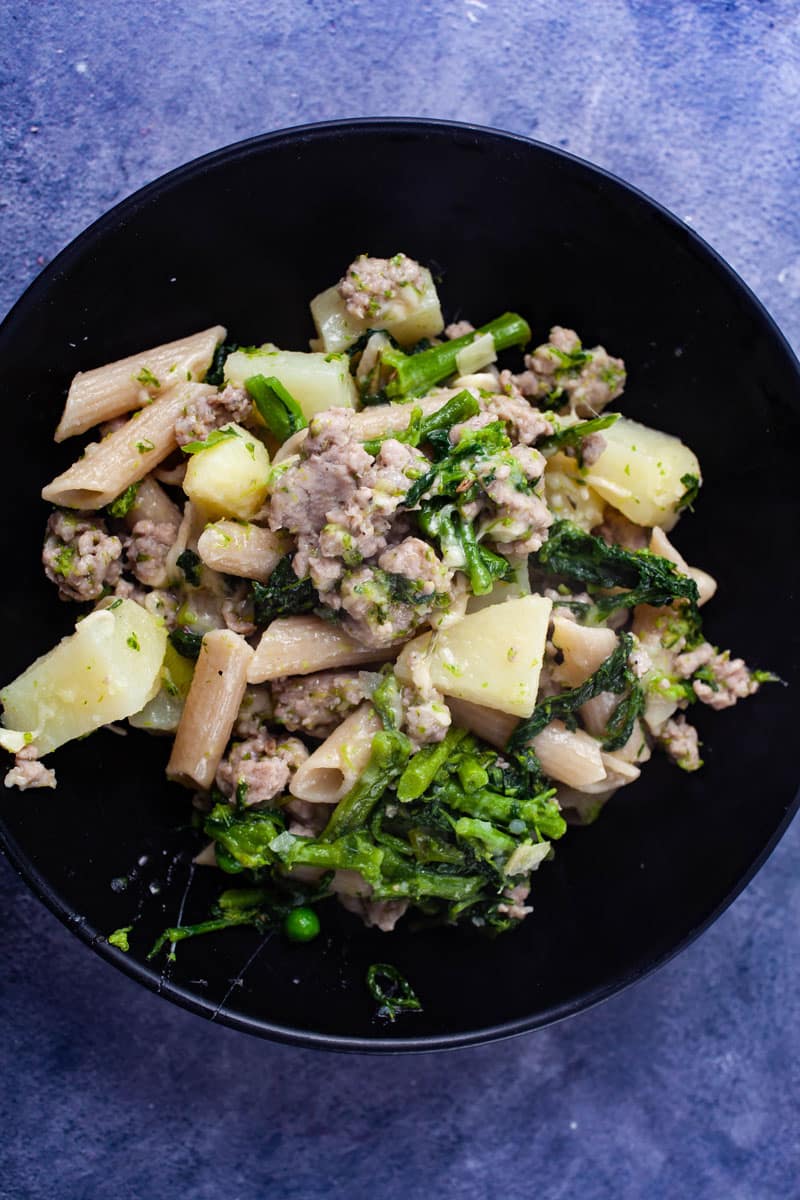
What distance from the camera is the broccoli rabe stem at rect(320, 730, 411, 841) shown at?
2.54 meters

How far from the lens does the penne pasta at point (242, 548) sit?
2.50 meters

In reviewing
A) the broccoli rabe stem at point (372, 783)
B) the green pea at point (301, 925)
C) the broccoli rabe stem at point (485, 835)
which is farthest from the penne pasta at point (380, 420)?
the green pea at point (301, 925)

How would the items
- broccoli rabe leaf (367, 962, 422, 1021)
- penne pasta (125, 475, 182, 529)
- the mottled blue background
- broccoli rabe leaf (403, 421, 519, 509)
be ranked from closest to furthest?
broccoli rabe leaf (403, 421, 519, 509) < penne pasta (125, 475, 182, 529) < broccoli rabe leaf (367, 962, 422, 1021) < the mottled blue background

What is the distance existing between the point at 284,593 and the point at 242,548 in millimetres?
154

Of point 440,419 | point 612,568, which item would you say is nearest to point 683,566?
point 612,568

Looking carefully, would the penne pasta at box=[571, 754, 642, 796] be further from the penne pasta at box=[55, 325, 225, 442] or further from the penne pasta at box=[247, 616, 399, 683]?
the penne pasta at box=[55, 325, 225, 442]

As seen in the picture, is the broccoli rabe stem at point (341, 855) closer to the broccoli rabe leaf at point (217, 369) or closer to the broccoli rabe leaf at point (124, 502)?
the broccoli rabe leaf at point (124, 502)

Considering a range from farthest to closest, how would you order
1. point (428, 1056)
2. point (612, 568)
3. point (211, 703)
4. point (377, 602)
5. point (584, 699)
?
point (428, 1056)
point (612, 568)
point (584, 699)
point (211, 703)
point (377, 602)

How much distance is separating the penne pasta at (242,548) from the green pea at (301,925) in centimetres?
92

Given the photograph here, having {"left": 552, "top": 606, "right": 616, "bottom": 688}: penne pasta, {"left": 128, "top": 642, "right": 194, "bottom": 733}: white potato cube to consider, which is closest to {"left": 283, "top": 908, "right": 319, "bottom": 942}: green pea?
{"left": 128, "top": 642, "right": 194, "bottom": 733}: white potato cube

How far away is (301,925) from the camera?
2.82 metres

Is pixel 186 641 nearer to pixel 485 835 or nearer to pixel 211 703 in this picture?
pixel 211 703

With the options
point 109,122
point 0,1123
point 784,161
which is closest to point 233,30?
point 109,122

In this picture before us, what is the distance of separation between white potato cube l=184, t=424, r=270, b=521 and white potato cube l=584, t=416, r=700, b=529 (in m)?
0.91
